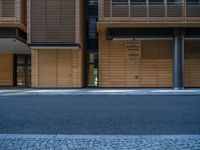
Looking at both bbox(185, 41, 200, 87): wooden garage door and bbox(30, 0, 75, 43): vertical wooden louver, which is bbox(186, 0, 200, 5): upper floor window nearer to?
bbox(185, 41, 200, 87): wooden garage door

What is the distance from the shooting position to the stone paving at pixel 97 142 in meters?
6.20

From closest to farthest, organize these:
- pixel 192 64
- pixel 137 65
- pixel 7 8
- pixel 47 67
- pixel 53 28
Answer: pixel 7 8, pixel 53 28, pixel 47 67, pixel 137 65, pixel 192 64

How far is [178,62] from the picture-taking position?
26.3 meters

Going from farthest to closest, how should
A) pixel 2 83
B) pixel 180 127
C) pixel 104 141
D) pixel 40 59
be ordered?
1. pixel 2 83
2. pixel 40 59
3. pixel 180 127
4. pixel 104 141

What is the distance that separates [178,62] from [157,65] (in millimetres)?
2776

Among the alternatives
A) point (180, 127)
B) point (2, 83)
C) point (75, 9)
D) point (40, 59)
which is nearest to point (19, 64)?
point (2, 83)

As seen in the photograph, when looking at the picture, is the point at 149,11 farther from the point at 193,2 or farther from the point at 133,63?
the point at 133,63

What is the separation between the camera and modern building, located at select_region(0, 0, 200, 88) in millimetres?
26109

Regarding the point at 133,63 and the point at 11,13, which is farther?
the point at 133,63

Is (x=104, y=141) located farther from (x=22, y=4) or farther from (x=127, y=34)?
(x=22, y=4)

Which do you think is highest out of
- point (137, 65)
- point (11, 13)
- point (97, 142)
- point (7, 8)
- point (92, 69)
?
point (7, 8)

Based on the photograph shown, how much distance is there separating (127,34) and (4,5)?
927 cm

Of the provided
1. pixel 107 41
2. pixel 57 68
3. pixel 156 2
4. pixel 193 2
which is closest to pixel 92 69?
pixel 107 41

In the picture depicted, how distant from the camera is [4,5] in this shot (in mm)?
26156
